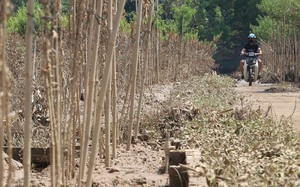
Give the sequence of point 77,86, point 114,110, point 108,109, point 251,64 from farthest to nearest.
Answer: point 251,64, point 114,110, point 108,109, point 77,86

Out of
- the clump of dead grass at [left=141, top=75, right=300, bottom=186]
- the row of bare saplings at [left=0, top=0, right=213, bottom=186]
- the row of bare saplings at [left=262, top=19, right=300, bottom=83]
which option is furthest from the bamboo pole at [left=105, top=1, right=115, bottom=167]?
the row of bare saplings at [left=262, top=19, right=300, bottom=83]

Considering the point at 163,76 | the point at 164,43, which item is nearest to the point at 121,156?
the point at 163,76

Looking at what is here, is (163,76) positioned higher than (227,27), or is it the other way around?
(227,27)

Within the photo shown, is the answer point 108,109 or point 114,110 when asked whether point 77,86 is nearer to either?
point 108,109

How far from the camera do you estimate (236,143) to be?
17.2 ft

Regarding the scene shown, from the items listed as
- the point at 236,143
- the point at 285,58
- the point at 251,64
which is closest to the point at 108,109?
the point at 236,143

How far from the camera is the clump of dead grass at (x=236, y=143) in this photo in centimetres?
406

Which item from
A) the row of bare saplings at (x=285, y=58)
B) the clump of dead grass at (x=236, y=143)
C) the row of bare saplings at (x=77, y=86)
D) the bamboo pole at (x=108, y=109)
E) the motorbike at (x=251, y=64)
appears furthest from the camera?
the row of bare saplings at (x=285, y=58)

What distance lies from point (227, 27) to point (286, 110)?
2836 centimetres

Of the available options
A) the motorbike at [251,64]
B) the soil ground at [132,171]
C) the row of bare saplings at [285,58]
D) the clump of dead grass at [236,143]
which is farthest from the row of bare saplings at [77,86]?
the row of bare saplings at [285,58]

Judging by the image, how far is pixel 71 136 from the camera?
168 inches

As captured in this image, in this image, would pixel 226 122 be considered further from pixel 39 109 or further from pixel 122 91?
pixel 122 91

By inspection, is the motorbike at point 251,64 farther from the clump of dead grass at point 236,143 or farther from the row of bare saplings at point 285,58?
the clump of dead grass at point 236,143

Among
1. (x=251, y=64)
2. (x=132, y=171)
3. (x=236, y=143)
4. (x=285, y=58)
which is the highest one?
(x=285, y=58)
